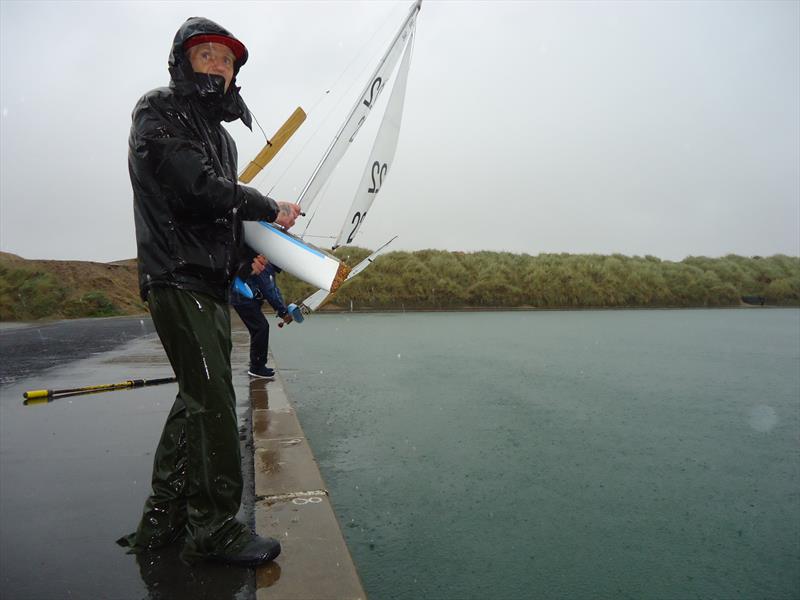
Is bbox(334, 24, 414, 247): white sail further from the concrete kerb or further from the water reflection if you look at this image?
the water reflection

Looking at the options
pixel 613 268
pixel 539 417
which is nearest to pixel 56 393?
pixel 539 417

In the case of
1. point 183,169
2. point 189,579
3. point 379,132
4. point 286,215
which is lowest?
point 189,579

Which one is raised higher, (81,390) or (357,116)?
(357,116)

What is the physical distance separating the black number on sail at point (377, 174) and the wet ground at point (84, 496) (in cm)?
320

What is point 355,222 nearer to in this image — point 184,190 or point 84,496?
point 84,496

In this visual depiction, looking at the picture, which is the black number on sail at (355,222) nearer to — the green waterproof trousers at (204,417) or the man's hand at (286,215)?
the man's hand at (286,215)

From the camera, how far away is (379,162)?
7086 millimetres

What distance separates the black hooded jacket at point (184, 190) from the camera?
188 cm

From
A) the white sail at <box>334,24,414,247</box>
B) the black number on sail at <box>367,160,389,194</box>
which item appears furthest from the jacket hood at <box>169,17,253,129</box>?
the black number on sail at <box>367,160,389,194</box>

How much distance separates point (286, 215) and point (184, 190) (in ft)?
1.62

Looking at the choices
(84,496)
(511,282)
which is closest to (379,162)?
(84,496)

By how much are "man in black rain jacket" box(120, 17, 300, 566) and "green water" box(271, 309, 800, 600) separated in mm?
840

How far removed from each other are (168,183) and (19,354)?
835cm

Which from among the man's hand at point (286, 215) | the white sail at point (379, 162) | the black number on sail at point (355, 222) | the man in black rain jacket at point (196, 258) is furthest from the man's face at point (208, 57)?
the black number on sail at point (355, 222)
